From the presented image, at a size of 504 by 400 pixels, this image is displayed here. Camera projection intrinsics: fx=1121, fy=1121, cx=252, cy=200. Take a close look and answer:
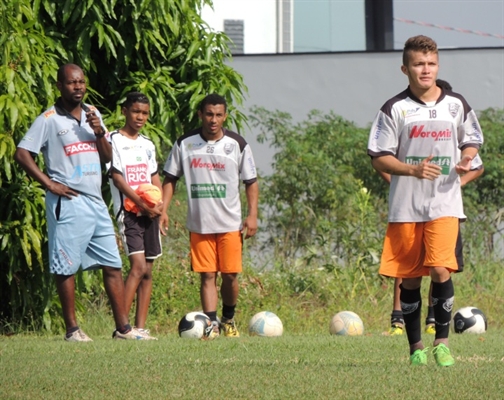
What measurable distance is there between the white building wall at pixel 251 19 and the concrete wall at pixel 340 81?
1.14 metres

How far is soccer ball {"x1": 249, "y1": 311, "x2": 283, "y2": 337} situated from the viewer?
33.7 ft

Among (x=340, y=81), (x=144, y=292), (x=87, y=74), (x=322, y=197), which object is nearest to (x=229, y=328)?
(x=144, y=292)

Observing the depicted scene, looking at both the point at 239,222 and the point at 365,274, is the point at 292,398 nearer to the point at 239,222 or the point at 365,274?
the point at 239,222

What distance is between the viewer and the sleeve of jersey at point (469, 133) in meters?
7.07

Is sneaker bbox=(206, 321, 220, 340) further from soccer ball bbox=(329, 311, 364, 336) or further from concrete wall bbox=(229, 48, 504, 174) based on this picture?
concrete wall bbox=(229, 48, 504, 174)

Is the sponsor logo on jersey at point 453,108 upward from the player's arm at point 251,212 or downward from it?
upward

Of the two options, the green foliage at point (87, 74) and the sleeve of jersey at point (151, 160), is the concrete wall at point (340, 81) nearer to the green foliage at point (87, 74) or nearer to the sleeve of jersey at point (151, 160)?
the green foliage at point (87, 74)

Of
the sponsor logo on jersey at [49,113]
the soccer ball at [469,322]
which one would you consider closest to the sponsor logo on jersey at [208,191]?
the sponsor logo on jersey at [49,113]

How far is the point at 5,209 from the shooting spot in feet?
34.1

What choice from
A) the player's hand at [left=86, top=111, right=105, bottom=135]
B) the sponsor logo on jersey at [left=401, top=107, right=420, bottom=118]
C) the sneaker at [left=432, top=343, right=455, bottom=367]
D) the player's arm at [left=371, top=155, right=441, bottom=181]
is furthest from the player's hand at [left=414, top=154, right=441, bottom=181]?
the player's hand at [left=86, top=111, right=105, bottom=135]

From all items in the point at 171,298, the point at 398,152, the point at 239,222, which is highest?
the point at 398,152

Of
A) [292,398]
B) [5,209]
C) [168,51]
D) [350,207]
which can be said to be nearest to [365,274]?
[350,207]

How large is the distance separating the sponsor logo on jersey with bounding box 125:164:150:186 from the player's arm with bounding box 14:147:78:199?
0.89 metres

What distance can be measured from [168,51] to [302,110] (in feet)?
18.6
